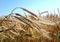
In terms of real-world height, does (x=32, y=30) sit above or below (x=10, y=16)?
below

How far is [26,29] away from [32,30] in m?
0.05

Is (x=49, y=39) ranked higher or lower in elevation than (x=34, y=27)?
lower

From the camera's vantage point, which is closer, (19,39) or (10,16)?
(19,39)

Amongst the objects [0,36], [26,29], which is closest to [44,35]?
[26,29]

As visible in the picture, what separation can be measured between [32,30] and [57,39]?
224 millimetres

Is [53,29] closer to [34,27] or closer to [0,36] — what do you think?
[34,27]

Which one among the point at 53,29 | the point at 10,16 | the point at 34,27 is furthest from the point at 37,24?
the point at 10,16

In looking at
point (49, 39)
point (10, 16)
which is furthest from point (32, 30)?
point (10, 16)

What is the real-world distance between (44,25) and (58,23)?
0.13 m

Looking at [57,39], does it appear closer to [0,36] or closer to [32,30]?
[32,30]

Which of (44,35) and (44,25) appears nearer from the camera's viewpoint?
(44,35)

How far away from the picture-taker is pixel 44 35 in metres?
1.73

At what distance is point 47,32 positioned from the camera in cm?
180

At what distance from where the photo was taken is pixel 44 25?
6.33 ft
